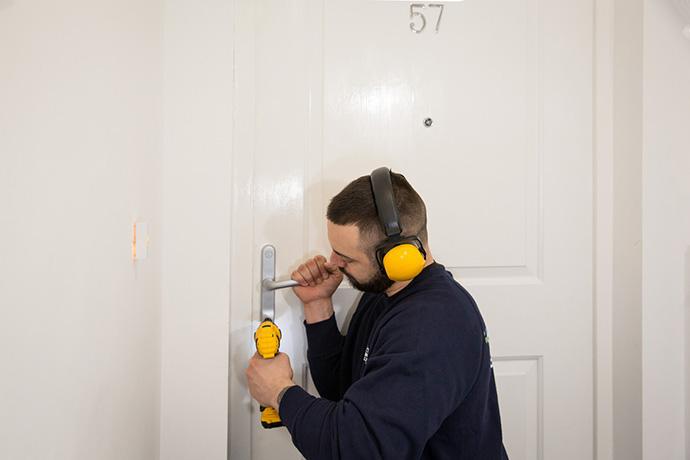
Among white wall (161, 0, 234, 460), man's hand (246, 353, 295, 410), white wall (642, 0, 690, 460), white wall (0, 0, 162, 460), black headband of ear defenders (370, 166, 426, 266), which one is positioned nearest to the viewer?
white wall (0, 0, 162, 460)

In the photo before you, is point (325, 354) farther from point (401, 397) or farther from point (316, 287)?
point (401, 397)

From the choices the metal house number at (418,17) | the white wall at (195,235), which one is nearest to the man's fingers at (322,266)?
the white wall at (195,235)

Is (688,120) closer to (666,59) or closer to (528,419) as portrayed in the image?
(666,59)

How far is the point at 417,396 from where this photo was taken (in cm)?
76

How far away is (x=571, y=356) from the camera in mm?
1343

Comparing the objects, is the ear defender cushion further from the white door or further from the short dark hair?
the white door

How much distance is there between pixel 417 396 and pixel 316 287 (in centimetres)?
48

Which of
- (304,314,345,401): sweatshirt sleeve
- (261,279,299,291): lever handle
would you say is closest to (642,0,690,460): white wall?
(304,314,345,401): sweatshirt sleeve

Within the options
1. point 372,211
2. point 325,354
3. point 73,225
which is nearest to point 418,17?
point 372,211

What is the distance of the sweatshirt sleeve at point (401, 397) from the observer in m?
0.76

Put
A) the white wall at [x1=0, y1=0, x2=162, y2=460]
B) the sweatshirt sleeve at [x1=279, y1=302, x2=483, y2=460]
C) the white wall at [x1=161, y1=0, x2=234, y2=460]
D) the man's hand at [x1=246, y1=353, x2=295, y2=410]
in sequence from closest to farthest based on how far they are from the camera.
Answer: the white wall at [x1=0, y1=0, x2=162, y2=460] < the sweatshirt sleeve at [x1=279, y1=302, x2=483, y2=460] < the man's hand at [x1=246, y1=353, x2=295, y2=410] < the white wall at [x1=161, y1=0, x2=234, y2=460]

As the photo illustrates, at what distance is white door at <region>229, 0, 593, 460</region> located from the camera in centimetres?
123

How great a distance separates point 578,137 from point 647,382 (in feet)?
2.35

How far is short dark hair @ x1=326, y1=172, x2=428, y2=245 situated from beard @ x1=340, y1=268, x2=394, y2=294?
0.24 feet
